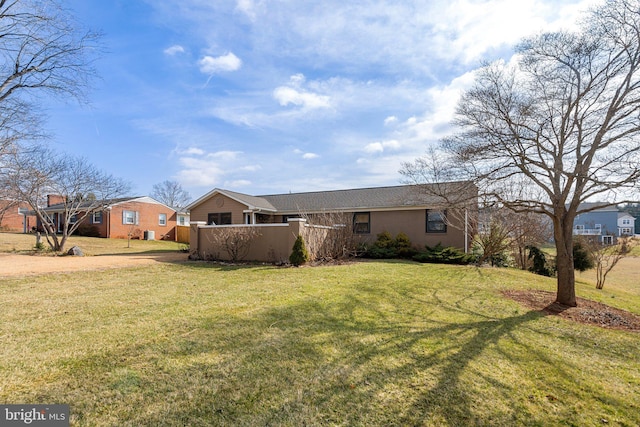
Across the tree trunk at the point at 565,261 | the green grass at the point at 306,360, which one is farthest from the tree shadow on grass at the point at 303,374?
the tree trunk at the point at 565,261

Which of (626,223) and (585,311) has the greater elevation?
(626,223)

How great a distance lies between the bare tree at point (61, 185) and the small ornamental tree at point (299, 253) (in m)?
11.6

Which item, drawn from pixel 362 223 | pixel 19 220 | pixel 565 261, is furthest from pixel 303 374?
pixel 19 220

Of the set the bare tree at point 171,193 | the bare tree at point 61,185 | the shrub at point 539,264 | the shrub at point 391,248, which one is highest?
the bare tree at point 171,193

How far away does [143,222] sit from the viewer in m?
28.7

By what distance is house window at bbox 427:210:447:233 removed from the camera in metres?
15.8

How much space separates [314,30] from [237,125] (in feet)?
20.6

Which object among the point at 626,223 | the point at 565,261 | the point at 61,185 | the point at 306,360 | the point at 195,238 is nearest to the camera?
the point at 306,360

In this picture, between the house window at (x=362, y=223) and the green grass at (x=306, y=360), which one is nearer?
the green grass at (x=306, y=360)

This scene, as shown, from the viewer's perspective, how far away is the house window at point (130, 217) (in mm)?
27589

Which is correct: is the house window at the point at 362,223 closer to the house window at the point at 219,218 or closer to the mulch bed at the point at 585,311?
the house window at the point at 219,218

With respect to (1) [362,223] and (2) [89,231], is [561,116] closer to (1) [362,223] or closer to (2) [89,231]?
(1) [362,223]

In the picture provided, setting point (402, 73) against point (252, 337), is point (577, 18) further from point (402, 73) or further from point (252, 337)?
point (252, 337)

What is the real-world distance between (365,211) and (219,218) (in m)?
9.17
